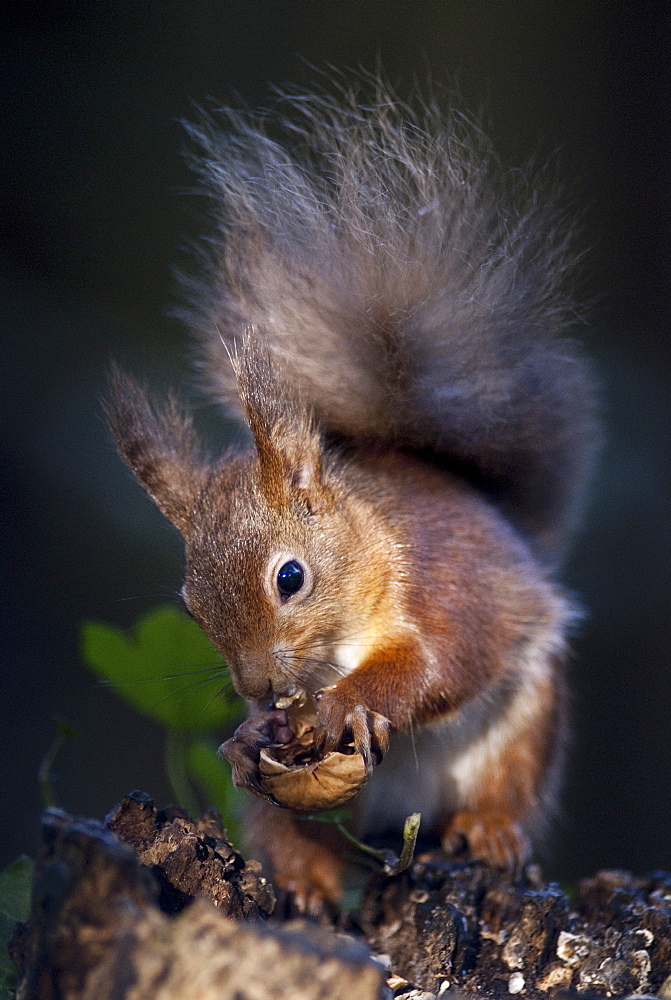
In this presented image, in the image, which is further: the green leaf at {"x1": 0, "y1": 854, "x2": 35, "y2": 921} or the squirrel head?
the squirrel head

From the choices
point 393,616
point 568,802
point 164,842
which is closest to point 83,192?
point 393,616


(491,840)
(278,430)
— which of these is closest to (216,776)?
(491,840)

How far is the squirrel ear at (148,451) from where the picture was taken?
3.92 feet

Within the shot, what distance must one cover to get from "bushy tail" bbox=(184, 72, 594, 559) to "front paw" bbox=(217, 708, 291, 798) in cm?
43

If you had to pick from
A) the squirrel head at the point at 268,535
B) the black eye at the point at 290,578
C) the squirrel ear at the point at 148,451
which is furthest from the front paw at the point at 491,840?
the squirrel ear at the point at 148,451

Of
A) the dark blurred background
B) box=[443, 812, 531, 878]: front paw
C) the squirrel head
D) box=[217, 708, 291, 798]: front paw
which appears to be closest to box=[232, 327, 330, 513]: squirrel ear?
the squirrel head

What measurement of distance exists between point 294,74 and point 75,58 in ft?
1.72

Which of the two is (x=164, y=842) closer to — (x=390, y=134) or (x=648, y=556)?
(x=390, y=134)

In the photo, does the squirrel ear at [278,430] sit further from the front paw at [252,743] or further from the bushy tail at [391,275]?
the front paw at [252,743]

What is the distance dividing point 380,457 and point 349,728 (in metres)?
0.46

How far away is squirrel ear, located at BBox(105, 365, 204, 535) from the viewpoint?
1.20 m

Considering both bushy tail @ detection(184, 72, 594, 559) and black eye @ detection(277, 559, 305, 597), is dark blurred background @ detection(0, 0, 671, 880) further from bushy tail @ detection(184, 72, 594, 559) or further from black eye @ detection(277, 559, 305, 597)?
black eye @ detection(277, 559, 305, 597)

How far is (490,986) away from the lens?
2.99 ft

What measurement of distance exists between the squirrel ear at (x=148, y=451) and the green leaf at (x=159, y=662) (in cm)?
22
